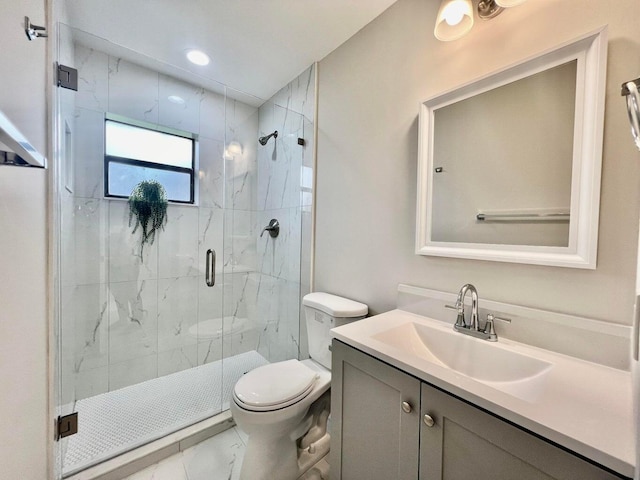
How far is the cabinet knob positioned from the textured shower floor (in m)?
1.57

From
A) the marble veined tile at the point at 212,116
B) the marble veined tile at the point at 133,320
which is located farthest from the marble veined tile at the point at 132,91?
the marble veined tile at the point at 133,320

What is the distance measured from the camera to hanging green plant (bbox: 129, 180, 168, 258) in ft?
6.68

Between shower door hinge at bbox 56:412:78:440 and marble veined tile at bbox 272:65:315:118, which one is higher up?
marble veined tile at bbox 272:65:315:118

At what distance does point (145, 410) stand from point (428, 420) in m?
1.93

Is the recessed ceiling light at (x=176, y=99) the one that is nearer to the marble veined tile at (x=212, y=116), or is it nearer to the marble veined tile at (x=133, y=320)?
the marble veined tile at (x=212, y=116)

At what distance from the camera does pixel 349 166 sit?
5.62ft

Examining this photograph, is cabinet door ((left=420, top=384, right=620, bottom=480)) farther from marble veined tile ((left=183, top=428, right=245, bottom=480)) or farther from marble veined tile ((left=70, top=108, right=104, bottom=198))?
marble veined tile ((left=70, top=108, right=104, bottom=198))

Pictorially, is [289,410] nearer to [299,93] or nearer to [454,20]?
[454,20]

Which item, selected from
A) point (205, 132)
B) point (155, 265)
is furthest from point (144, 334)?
point (205, 132)

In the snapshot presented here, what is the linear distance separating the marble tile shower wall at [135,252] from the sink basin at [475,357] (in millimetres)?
1761

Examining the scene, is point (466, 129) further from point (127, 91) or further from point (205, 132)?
point (127, 91)

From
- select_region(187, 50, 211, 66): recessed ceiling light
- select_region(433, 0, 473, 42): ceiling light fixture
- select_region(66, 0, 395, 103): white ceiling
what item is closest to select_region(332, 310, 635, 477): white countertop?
select_region(433, 0, 473, 42): ceiling light fixture

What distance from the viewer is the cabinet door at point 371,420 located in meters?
0.83

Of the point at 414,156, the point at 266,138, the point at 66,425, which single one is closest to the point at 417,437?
the point at 414,156
